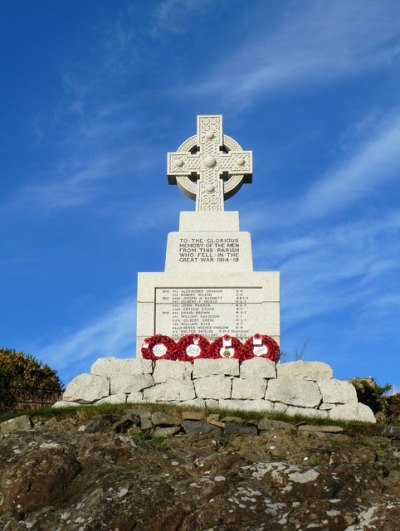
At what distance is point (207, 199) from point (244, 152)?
4.94ft

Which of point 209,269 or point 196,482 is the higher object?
point 209,269

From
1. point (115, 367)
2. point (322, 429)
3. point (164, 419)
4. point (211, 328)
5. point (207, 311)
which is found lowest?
point (322, 429)

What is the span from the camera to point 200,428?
11.7m

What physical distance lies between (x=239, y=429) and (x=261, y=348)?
15.3 ft


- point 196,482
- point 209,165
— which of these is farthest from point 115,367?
point 196,482

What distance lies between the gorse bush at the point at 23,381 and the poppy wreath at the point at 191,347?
2959mm

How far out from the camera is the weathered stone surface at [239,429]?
11.4m

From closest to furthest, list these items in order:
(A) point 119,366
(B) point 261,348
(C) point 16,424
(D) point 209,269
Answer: (C) point 16,424
(A) point 119,366
(B) point 261,348
(D) point 209,269

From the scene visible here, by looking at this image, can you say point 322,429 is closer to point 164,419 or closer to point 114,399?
point 164,419

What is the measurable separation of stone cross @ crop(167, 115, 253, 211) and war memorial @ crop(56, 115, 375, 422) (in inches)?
0.9

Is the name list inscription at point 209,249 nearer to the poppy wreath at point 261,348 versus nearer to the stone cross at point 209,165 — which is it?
the stone cross at point 209,165

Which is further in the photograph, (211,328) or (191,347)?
(211,328)

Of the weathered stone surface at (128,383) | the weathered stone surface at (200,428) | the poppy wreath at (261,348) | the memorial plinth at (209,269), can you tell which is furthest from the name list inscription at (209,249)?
the weathered stone surface at (200,428)

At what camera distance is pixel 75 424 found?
39.6ft
